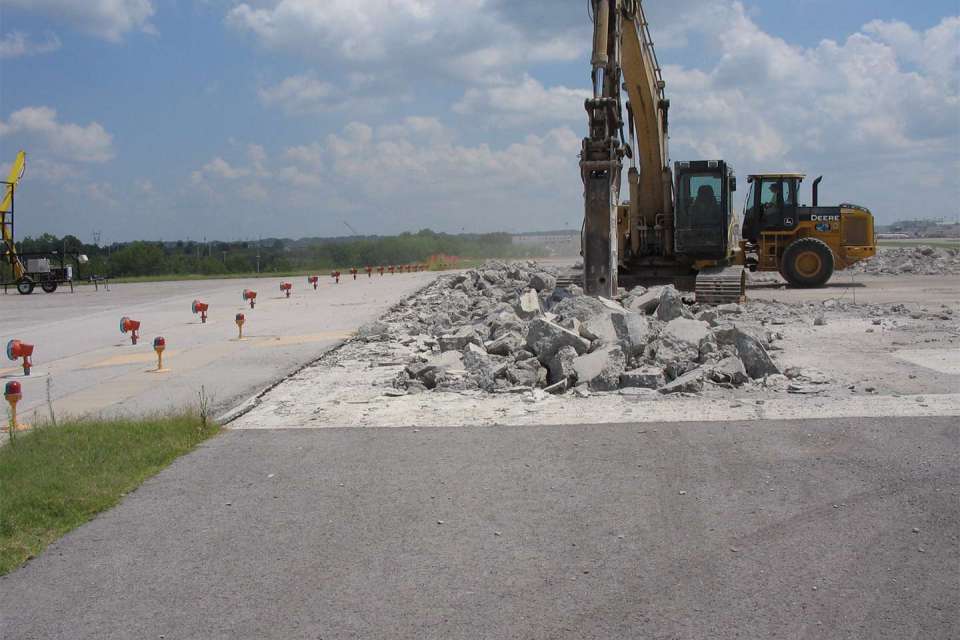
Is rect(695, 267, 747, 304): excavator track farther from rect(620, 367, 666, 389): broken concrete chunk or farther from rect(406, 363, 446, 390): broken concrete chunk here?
rect(406, 363, 446, 390): broken concrete chunk

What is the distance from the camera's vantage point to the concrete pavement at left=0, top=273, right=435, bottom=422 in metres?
11.0

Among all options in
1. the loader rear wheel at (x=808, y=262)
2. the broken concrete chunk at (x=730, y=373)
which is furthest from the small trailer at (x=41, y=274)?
the broken concrete chunk at (x=730, y=373)

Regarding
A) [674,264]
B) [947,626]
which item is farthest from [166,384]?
[674,264]

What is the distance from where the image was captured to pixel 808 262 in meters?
24.9

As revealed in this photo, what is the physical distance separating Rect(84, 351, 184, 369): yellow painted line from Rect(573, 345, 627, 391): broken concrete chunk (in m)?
7.63

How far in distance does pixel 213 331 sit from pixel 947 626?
53.7 feet

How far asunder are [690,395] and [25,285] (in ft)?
118

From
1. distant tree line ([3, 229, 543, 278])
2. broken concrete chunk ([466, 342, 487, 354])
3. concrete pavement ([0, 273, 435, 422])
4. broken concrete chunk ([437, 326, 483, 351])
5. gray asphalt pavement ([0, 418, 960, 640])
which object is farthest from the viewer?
distant tree line ([3, 229, 543, 278])

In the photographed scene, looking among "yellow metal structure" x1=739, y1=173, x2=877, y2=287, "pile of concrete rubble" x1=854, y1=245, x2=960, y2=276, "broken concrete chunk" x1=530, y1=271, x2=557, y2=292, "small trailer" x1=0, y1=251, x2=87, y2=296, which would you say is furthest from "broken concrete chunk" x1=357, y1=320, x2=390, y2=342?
"small trailer" x1=0, y1=251, x2=87, y2=296

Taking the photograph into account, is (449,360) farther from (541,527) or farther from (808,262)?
(808,262)

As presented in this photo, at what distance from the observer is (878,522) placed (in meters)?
5.59

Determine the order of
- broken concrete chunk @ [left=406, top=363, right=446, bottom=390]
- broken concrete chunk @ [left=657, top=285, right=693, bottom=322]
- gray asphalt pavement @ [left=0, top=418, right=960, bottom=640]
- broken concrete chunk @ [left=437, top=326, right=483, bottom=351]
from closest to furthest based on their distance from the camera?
gray asphalt pavement @ [left=0, top=418, right=960, bottom=640]
broken concrete chunk @ [left=406, top=363, right=446, bottom=390]
broken concrete chunk @ [left=437, top=326, right=483, bottom=351]
broken concrete chunk @ [left=657, top=285, right=693, bottom=322]

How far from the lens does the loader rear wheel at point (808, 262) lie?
24688 millimetres

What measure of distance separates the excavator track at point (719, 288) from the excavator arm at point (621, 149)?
6.04 ft
